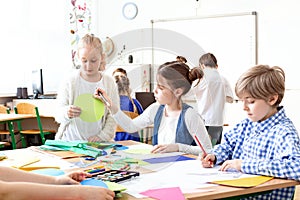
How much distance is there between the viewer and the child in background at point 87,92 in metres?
2.38

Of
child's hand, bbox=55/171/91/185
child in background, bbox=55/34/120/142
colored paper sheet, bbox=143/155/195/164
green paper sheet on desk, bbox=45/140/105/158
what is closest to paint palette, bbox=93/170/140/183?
child's hand, bbox=55/171/91/185

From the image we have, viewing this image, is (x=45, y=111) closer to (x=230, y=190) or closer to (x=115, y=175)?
(x=115, y=175)

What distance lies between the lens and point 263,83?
1753mm

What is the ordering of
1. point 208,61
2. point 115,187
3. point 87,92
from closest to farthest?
1. point 115,187
2. point 87,92
3. point 208,61

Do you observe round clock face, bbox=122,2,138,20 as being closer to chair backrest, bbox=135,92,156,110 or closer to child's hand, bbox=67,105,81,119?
chair backrest, bbox=135,92,156,110

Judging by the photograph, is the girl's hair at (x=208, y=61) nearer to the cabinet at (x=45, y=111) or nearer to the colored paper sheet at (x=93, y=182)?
the cabinet at (x=45, y=111)

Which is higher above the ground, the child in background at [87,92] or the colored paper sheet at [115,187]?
the child in background at [87,92]

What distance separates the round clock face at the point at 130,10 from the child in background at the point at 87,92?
4.25 metres

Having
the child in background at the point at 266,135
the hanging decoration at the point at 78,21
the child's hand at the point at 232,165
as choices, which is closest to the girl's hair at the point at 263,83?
the child in background at the point at 266,135

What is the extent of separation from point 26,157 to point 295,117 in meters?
3.81

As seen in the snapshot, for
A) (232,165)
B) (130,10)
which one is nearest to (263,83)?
(232,165)

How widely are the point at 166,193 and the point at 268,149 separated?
20.8 inches

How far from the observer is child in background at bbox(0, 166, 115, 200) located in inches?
45.3

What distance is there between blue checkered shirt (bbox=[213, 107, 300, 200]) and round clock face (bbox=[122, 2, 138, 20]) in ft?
16.1
